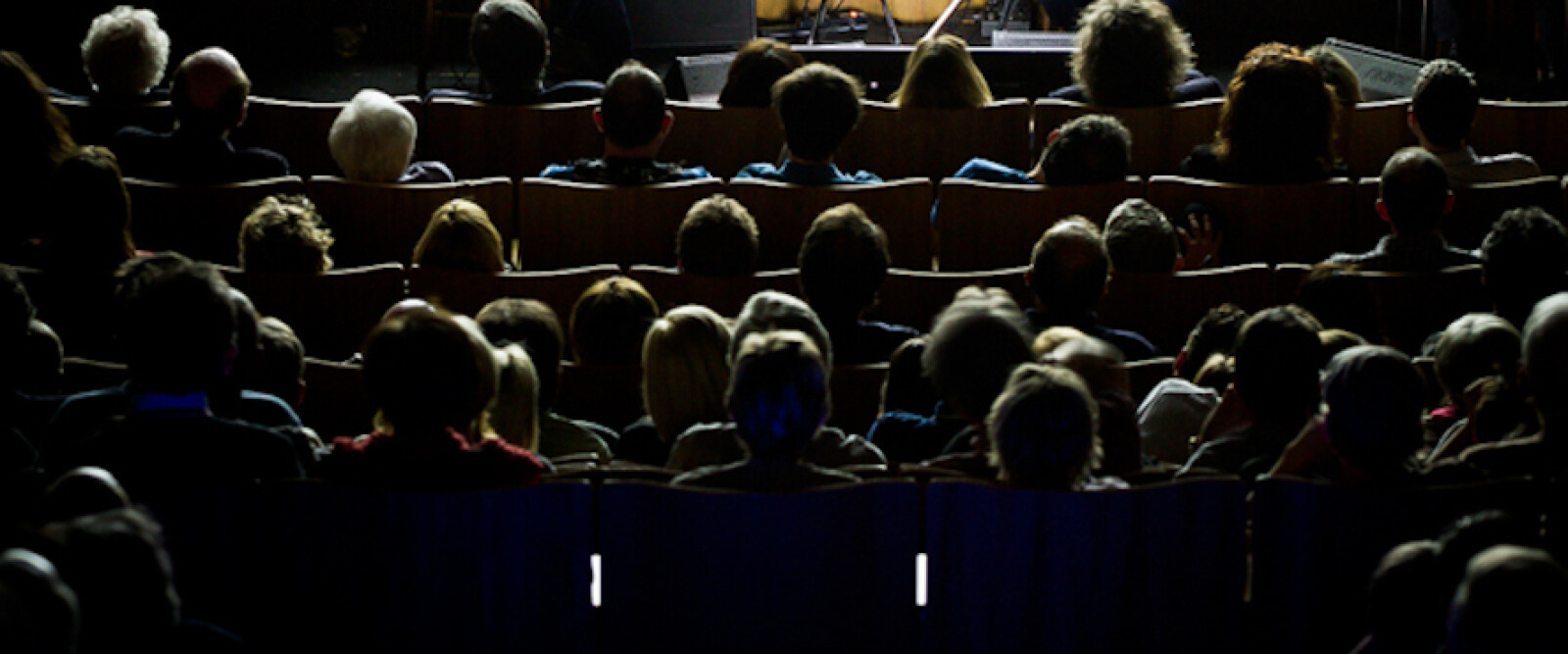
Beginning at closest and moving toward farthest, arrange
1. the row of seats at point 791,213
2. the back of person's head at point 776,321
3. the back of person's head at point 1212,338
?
1. the back of person's head at point 776,321
2. the back of person's head at point 1212,338
3. the row of seats at point 791,213

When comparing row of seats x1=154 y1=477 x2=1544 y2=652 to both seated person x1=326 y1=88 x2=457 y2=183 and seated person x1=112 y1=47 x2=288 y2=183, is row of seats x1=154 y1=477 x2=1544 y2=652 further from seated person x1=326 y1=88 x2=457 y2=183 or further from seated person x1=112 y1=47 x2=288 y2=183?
seated person x1=112 y1=47 x2=288 y2=183

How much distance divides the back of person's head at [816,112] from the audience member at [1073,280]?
937 mm

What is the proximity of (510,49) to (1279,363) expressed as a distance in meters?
2.51

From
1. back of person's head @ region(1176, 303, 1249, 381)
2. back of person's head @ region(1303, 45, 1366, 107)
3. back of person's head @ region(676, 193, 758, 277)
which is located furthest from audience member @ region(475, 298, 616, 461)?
back of person's head @ region(1303, 45, 1366, 107)

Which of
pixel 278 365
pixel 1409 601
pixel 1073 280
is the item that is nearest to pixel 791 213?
pixel 1073 280

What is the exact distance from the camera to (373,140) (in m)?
3.89

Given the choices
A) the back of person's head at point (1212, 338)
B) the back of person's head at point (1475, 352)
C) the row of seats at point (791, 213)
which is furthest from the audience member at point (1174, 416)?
the row of seats at point (791, 213)

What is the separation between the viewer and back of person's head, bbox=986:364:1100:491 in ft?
7.36

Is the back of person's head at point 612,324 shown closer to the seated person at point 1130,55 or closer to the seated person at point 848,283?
the seated person at point 848,283

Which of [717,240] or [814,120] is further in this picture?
[814,120]

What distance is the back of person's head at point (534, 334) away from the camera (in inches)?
112

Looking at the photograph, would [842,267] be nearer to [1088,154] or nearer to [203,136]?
[1088,154]

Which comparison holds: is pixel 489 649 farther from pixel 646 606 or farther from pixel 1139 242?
pixel 1139 242

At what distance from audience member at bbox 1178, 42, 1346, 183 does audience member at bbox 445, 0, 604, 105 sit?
1.84m
